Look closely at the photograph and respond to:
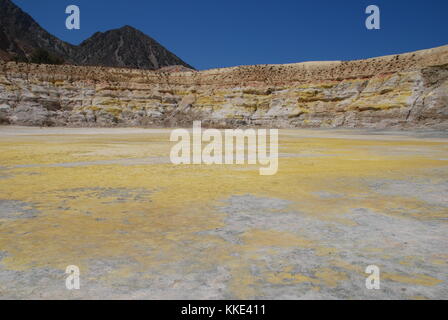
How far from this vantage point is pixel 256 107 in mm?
68938

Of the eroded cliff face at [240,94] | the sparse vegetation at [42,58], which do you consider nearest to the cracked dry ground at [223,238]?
the eroded cliff face at [240,94]

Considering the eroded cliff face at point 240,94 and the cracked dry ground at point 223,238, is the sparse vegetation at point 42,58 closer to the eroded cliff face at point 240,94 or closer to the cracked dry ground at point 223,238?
the eroded cliff face at point 240,94

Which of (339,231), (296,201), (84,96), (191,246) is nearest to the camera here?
(191,246)

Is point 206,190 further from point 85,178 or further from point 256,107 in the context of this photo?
point 256,107

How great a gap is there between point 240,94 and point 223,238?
66920mm

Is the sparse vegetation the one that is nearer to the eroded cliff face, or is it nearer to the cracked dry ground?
the eroded cliff face

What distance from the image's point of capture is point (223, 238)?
202 inches

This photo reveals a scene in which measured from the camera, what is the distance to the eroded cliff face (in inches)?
2153

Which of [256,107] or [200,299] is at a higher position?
[256,107]

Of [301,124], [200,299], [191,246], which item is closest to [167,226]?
[191,246]

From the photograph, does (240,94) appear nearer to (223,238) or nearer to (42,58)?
(223,238)

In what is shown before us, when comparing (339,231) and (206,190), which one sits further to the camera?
(206,190)
